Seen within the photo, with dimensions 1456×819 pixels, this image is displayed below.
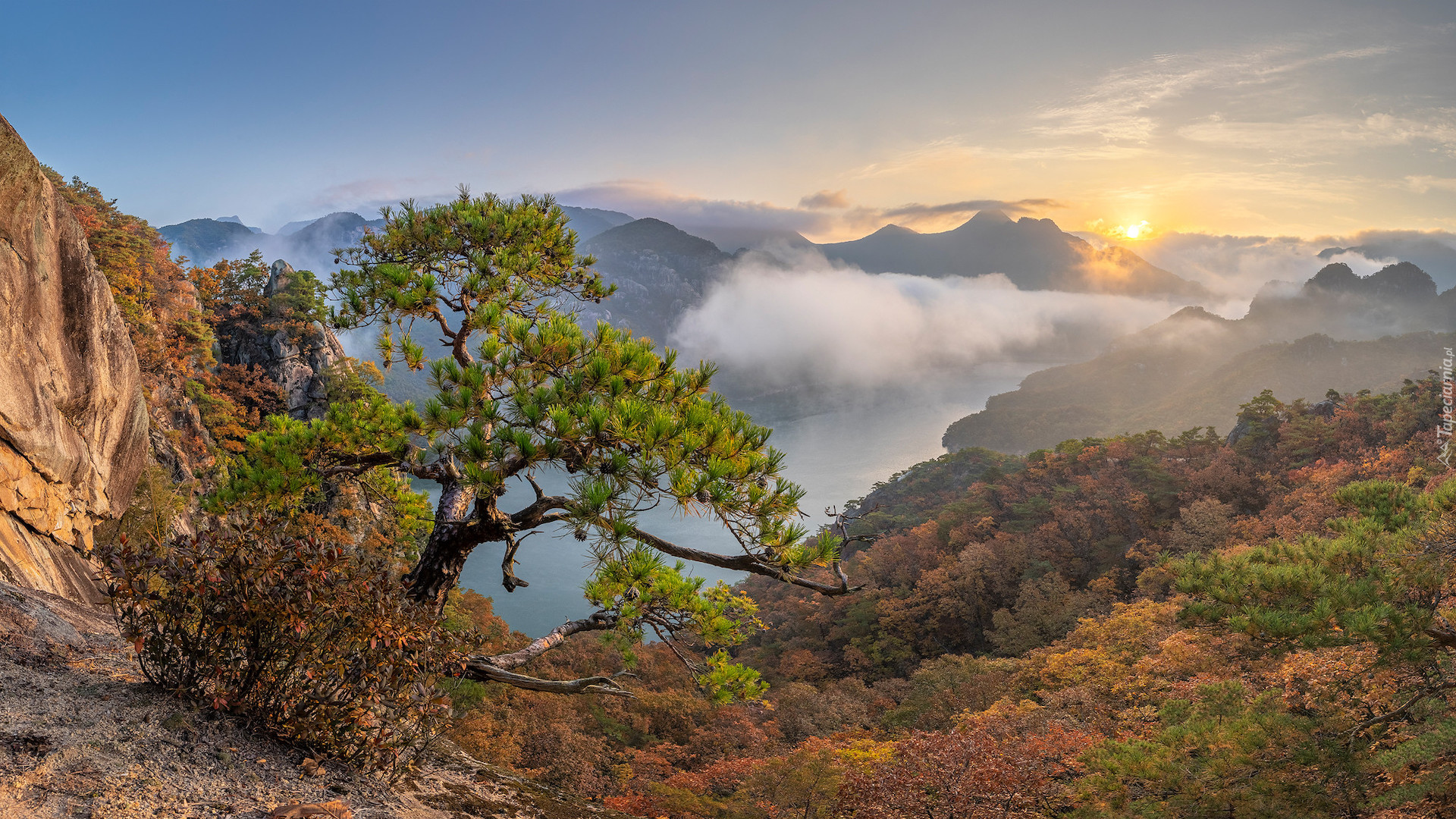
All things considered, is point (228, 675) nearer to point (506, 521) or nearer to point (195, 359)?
point (506, 521)

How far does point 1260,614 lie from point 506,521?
5518mm

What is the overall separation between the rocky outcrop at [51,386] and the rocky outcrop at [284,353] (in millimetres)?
14028

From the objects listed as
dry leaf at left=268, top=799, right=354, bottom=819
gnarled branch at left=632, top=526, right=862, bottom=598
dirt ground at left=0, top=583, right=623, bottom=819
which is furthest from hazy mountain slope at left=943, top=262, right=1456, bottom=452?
dry leaf at left=268, top=799, right=354, bottom=819

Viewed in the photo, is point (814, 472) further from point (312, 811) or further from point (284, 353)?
point (312, 811)

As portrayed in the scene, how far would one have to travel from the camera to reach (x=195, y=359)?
55.5ft

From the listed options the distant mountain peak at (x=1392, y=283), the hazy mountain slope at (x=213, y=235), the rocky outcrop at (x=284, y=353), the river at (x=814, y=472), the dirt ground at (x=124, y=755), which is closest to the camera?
the dirt ground at (x=124, y=755)

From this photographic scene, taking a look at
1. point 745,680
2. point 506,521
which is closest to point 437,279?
point 506,521

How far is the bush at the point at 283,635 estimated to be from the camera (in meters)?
2.59

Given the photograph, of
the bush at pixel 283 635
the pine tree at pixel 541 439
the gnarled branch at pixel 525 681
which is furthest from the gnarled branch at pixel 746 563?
the gnarled branch at pixel 525 681

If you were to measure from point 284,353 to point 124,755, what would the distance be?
20.6 metres

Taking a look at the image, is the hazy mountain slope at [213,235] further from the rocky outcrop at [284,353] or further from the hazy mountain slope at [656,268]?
the hazy mountain slope at [656,268]

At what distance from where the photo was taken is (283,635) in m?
2.70

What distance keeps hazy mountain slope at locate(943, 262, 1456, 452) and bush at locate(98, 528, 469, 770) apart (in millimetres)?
65486

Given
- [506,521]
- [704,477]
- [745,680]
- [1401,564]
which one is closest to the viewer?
[704,477]
